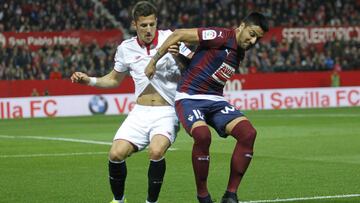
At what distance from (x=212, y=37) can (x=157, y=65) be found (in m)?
0.70

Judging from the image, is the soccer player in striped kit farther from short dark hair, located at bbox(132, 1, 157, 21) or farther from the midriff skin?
short dark hair, located at bbox(132, 1, 157, 21)

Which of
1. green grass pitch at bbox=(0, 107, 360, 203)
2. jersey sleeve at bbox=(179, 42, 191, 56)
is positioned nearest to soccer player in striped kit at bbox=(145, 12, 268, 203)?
jersey sleeve at bbox=(179, 42, 191, 56)

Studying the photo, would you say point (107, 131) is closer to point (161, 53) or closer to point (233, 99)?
point (233, 99)

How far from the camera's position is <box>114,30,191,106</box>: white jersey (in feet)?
32.2

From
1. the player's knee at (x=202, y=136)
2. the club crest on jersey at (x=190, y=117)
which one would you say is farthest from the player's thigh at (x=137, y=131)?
the player's knee at (x=202, y=136)

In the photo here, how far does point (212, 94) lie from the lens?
9727 mm

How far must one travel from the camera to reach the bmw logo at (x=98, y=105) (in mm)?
34656

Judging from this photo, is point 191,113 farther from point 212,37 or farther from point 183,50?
point 212,37

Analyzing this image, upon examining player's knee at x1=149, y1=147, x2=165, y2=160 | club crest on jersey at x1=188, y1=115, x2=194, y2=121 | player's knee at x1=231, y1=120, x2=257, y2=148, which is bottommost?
player's knee at x1=149, y1=147, x2=165, y2=160

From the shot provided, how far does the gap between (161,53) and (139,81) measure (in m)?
0.63

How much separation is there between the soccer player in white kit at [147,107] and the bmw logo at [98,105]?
24635mm

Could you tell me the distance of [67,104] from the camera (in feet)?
112

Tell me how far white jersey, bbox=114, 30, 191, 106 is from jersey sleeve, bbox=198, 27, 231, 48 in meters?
0.32

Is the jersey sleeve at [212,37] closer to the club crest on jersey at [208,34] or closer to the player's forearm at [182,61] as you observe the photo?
the club crest on jersey at [208,34]
